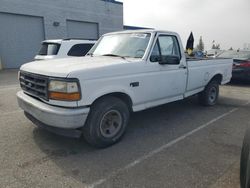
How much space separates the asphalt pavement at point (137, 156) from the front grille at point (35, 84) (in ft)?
2.93

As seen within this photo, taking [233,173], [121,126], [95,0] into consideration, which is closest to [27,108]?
[121,126]

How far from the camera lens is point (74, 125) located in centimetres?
345

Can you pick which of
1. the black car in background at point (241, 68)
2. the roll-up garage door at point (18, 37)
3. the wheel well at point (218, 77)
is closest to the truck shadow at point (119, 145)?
the wheel well at point (218, 77)

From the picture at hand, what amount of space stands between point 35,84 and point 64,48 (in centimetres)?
547

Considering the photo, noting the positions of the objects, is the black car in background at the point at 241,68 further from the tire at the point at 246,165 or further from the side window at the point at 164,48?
the tire at the point at 246,165

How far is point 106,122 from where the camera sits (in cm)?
400

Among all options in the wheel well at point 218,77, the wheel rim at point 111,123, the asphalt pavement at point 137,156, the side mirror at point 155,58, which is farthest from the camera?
the wheel well at point 218,77

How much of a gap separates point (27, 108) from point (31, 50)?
51.1 ft

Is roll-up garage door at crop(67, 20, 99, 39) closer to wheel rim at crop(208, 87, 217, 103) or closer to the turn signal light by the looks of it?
wheel rim at crop(208, 87, 217, 103)

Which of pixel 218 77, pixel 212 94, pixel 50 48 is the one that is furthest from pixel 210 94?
pixel 50 48

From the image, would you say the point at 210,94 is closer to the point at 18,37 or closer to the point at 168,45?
the point at 168,45

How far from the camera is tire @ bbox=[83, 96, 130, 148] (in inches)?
145

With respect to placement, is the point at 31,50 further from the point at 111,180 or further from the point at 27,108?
the point at 111,180

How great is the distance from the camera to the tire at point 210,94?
6457 millimetres
